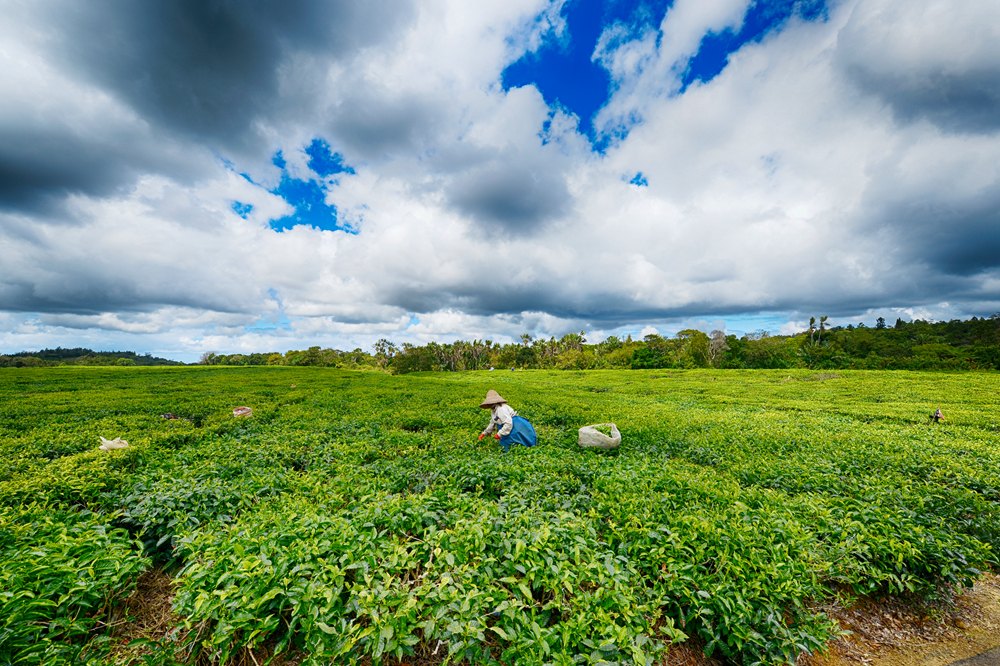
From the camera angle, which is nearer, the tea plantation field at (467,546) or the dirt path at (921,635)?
the tea plantation field at (467,546)

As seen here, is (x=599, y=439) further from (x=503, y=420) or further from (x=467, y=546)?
(x=467, y=546)

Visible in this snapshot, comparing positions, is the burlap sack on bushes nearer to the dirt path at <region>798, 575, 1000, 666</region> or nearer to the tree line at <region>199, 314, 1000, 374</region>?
the dirt path at <region>798, 575, 1000, 666</region>

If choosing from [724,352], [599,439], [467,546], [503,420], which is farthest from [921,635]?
[724,352]

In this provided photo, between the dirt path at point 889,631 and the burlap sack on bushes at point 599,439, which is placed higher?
the burlap sack on bushes at point 599,439

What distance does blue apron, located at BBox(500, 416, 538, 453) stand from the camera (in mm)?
9125

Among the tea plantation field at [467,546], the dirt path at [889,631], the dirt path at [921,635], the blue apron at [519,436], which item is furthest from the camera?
the blue apron at [519,436]

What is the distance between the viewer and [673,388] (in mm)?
30922

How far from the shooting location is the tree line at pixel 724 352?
50562 mm

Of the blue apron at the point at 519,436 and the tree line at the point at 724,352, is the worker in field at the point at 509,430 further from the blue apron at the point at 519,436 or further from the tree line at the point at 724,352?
the tree line at the point at 724,352

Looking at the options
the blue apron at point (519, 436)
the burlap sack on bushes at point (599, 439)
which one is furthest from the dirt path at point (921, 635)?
the blue apron at point (519, 436)

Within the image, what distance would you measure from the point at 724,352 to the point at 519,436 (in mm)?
67913

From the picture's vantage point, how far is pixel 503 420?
917 centimetres

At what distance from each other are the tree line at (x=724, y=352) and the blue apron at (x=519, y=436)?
5700 centimetres

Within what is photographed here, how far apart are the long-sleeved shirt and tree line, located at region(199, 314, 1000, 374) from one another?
187 feet
